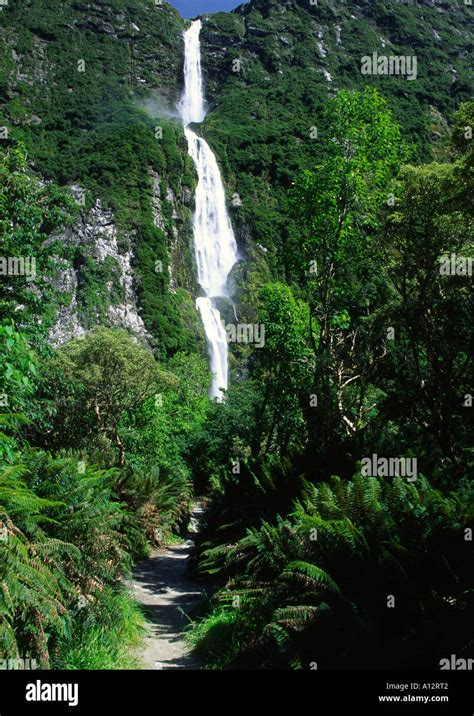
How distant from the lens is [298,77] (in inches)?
4818

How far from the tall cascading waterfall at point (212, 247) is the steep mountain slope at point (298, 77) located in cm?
364

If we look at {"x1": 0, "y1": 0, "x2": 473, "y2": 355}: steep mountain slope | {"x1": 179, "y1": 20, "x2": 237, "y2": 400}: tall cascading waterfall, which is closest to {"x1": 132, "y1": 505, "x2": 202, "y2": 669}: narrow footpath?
{"x1": 0, "y1": 0, "x2": 473, "y2": 355}: steep mountain slope

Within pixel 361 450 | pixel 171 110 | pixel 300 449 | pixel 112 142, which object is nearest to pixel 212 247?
pixel 112 142

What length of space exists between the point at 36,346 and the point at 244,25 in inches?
5823

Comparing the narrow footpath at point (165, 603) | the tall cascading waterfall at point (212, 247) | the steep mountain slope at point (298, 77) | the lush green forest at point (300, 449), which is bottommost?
the narrow footpath at point (165, 603)

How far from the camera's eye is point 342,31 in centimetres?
13650

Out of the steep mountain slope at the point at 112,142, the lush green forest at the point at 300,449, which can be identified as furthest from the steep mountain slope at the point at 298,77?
the lush green forest at the point at 300,449

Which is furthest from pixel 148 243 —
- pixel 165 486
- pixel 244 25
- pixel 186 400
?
pixel 244 25

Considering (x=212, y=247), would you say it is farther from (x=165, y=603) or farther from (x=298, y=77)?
(x=165, y=603)

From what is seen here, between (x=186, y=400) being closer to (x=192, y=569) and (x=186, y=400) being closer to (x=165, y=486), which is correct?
(x=165, y=486)

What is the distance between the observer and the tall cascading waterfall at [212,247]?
6544 centimetres

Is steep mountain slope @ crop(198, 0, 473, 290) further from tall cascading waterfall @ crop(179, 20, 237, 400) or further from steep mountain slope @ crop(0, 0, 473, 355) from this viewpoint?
tall cascading waterfall @ crop(179, 20, 237, 400)

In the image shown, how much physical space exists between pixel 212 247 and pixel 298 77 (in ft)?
221

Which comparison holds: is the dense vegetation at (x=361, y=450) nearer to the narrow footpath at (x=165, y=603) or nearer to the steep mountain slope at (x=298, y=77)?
the narrow footpath at (x=165, y=603)
